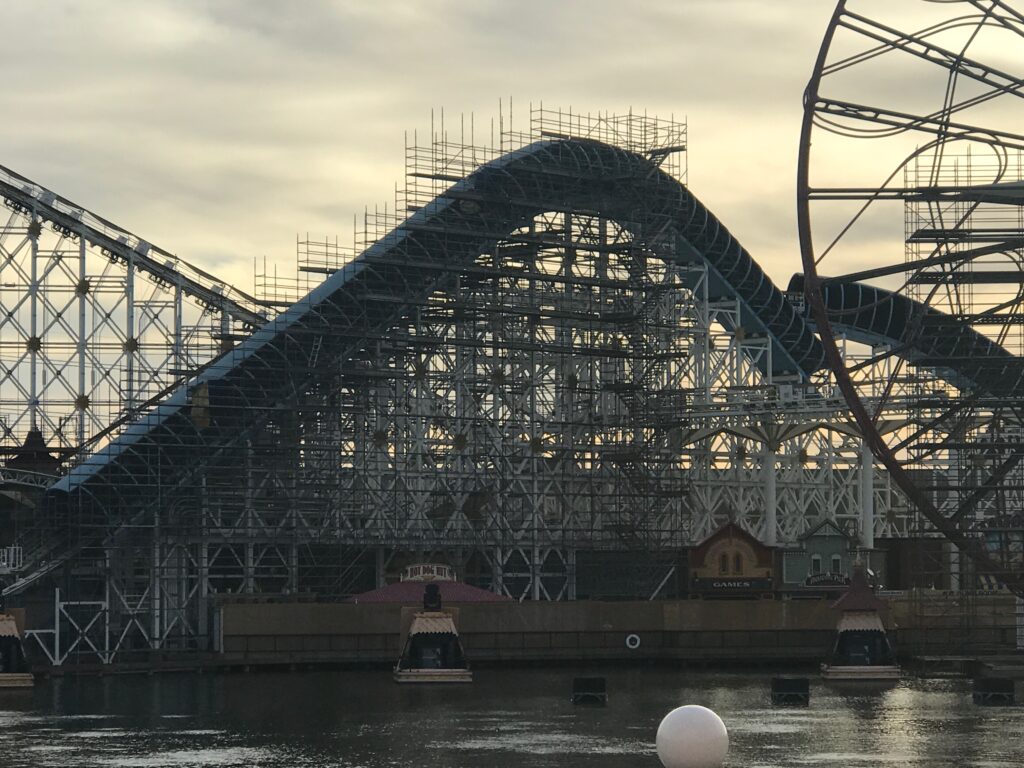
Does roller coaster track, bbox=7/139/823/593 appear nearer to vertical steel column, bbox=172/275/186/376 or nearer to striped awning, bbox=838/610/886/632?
vertical steel column, bbox=172/275/186/376

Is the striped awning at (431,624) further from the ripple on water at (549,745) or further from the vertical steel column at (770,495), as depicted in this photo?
the vertical steel column at (770,495)

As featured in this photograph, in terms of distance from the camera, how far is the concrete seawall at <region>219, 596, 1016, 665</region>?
10369 centimetres

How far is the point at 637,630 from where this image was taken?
109m

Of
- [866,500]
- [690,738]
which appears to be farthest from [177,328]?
[690,738]

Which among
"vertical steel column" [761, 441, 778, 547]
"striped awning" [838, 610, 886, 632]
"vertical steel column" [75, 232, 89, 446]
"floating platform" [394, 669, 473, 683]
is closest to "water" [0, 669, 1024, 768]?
"floating platform" [394, 669, 473, 683]

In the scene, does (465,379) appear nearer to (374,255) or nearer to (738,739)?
(374,255)

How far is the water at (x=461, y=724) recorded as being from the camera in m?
68.8

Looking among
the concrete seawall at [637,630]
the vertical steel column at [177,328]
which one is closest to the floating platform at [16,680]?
the concrete seawall at [637,630]

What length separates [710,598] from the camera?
374 feet

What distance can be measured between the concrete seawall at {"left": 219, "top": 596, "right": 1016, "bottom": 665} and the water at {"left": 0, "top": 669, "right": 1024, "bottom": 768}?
3255 millimetres

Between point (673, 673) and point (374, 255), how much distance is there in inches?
951

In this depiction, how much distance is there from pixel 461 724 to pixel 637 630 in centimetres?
3130

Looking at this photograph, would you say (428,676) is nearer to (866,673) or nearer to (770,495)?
(866,673)

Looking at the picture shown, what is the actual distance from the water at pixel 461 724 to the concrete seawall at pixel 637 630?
326 cm
